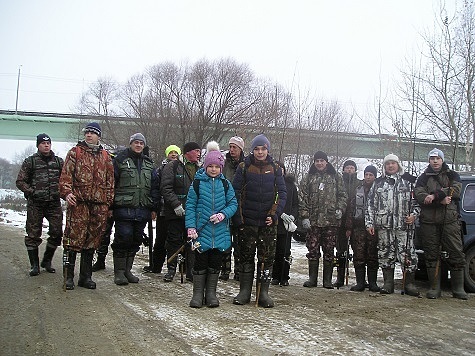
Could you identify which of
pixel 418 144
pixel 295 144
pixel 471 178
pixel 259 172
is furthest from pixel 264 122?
pixel 259 172

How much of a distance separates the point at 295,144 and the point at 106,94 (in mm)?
21569

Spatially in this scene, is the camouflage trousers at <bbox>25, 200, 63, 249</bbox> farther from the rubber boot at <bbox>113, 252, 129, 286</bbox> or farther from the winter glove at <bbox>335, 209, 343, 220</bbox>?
the winter glove at <bbox>335, 209, 343, 220</bbox>

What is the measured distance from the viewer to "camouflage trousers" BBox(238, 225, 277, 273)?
5.58m

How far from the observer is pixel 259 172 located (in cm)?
568

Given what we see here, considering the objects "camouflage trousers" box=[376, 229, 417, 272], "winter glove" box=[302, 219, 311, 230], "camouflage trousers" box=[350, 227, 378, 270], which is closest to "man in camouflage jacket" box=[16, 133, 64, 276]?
"winter glove" box=[302, 219, 311, 230]

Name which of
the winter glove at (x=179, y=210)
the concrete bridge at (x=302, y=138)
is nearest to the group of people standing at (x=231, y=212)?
the winter glove at (x=179, y=210)

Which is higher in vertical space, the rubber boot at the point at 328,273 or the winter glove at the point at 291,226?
the winter glove at the point at 291,226

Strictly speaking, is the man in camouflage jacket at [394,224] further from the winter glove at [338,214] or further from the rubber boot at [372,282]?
the winter glove at [338,214]

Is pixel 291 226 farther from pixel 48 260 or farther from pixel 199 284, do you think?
pixel 48 260

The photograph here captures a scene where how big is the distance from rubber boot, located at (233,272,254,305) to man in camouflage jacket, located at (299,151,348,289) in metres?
1.79

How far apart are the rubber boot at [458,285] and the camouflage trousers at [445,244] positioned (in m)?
0.09

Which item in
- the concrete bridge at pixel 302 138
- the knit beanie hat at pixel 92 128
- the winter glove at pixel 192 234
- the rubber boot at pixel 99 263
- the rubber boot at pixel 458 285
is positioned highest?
the concrete bridge at pixel 302 138

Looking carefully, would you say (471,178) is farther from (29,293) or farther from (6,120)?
(6,120)

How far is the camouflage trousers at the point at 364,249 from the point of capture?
23.1 feet
